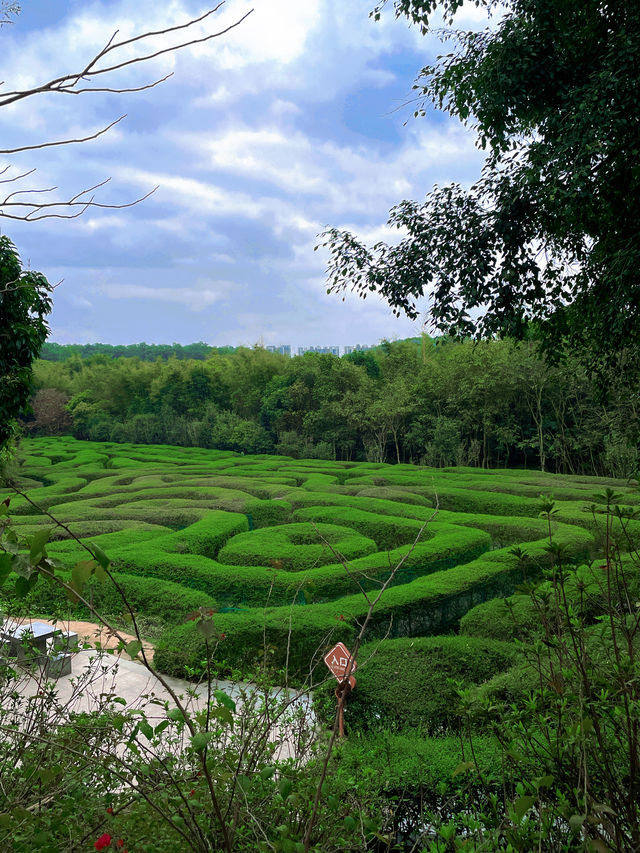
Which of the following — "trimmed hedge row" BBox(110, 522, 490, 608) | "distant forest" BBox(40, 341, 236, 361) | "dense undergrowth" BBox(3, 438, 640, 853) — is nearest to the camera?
"dense undergrowth" BBox(3, 438, 640, 853)

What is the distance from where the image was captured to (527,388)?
79.1 feet

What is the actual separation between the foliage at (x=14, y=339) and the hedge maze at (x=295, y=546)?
2574mm

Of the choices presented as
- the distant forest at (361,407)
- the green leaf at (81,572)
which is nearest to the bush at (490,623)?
the green leaf at (81,572)

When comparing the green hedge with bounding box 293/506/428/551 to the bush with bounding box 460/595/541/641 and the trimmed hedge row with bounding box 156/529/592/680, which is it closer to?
the trimmed hedge row with bounding box 156/529/592/680

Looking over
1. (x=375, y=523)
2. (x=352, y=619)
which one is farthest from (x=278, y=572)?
(x=375, y=523)

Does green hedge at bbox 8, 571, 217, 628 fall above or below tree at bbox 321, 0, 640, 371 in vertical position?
below

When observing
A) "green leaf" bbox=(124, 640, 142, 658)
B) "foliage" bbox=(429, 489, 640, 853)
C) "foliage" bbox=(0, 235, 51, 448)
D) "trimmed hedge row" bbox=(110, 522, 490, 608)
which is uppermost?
"foliage" bbox=(0, 235, 51, 448)

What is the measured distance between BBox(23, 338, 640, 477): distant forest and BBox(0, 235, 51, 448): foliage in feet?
42.6

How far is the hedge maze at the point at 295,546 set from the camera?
675 cm

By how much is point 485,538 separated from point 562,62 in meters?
7.65

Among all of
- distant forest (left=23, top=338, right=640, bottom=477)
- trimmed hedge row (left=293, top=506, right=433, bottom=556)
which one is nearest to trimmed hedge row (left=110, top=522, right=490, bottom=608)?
trimmed hedge row (left=293, top=506, right=433, bottom=556)

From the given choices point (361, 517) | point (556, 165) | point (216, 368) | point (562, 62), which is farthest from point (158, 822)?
point (216, 368)

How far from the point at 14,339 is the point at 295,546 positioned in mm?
5473

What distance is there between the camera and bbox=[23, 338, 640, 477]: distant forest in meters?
24.1
